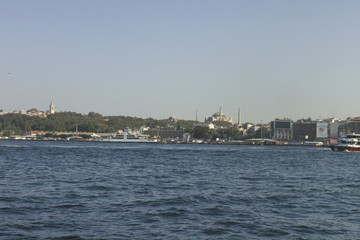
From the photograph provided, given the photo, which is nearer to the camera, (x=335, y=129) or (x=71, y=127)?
(x=335, y=129)

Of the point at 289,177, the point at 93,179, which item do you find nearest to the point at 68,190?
the point at 93,179

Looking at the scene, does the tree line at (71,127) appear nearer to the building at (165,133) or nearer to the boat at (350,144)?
the building at (165,133)

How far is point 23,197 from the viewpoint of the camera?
53.3 feet

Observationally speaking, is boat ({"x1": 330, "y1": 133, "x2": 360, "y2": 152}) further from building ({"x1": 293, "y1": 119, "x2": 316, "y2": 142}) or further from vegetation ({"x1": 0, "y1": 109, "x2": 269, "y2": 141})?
vegetation ({"x1": 0, "y1": 109, "x2": 269, "y2": 141})

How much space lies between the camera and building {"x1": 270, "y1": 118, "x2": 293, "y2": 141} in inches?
7077

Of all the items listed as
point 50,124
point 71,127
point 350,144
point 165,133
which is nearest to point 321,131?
point 165,133

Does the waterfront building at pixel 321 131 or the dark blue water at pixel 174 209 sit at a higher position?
the waterfront building at pixel 321 131

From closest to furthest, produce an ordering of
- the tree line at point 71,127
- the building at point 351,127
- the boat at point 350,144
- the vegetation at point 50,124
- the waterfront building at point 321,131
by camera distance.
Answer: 1. the boat at point 350,144
2. the building at point 351,127
3. the waterfront building at point 321,131
4. the tree line at point 71,127
5. the vegetation at point 50,124

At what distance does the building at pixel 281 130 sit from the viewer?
17975cm

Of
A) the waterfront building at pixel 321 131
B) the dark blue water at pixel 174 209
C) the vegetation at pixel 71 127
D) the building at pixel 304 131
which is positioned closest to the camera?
the dark blue water at pixel 174 209

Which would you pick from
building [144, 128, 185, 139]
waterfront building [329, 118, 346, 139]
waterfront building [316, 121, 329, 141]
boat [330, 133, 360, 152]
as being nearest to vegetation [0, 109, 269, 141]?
building [144, 128, 185, 139]

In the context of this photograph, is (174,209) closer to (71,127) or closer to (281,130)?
→ (281,130)

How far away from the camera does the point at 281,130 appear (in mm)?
181125

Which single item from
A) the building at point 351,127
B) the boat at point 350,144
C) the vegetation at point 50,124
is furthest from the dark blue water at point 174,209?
the vegetation at point 50,124
